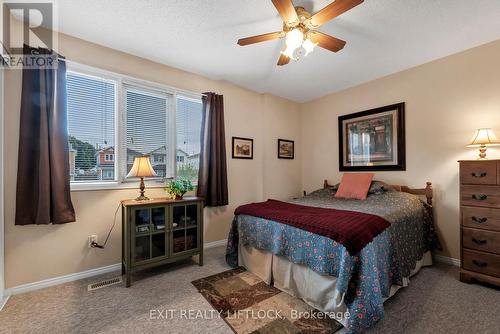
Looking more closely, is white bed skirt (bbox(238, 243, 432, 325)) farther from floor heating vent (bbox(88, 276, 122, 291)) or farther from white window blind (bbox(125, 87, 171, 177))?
white window blind (bbox(125, 87, 171, 177))

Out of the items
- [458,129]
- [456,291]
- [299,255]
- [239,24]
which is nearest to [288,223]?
[299,255]

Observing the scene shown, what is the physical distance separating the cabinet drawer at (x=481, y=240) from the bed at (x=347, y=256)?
1.25 feet

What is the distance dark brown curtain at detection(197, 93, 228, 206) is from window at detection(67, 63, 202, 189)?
223 mm

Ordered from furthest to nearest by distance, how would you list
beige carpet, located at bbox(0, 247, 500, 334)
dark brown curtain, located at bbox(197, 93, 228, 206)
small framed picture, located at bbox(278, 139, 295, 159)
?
small framed picture, located at bbox(278, 139, 295, 159)
dark brown curtain, located at bbox(197, 93, 228, 206)
beige carpet, located at bbox(0, 247, 500, 334)

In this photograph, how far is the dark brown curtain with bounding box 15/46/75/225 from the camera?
205cm

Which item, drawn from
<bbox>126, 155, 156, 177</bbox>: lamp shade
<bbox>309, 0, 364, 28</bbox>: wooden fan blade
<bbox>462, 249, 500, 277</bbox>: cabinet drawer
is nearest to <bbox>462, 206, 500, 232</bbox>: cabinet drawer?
<bbox>462, 249, 500, 277</bbox>: cabinet drawer

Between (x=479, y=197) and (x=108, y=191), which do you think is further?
(x=108, y=191)

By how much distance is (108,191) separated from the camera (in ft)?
8.34

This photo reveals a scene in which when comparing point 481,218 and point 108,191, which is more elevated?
point 108,191

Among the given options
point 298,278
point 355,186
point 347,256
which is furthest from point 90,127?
point 355,186

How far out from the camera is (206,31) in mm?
2268

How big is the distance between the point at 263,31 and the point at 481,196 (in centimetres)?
266

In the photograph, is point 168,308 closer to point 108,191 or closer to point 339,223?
point 108,191

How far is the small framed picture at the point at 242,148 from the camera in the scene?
360 cm
